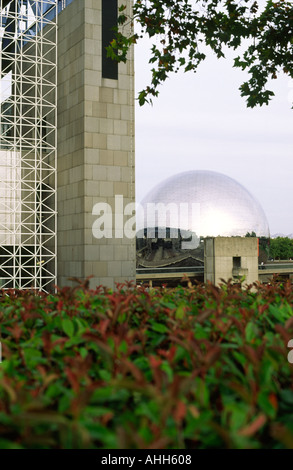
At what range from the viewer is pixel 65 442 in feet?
5.62

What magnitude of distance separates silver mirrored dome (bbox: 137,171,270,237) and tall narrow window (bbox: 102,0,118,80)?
94.3 ft

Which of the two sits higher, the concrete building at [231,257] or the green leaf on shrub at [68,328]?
the concrete building at [231,257]

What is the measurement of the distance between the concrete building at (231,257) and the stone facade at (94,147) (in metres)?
11.0

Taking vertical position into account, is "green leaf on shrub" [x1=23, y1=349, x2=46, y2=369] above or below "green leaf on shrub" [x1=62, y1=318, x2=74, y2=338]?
below

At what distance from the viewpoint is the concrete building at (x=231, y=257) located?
29.1m

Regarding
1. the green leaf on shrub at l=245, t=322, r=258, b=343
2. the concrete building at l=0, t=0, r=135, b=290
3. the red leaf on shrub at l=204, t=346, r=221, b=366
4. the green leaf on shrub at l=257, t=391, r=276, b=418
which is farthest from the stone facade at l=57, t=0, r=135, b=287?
the green leaf on shrub at l=257, t=391, r=276, b=418

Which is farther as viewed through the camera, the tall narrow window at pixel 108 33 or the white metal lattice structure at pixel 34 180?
the white metal lattice structure at pixel 34 180

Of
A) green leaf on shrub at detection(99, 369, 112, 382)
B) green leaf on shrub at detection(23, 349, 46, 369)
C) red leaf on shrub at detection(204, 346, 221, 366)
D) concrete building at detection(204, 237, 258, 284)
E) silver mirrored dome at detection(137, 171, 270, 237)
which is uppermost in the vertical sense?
silver mirrored dome at detection(137, 171, 270, 237)

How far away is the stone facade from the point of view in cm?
1839

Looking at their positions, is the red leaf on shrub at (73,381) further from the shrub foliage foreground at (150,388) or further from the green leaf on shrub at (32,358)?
the green leaf on shrub at (32,358)

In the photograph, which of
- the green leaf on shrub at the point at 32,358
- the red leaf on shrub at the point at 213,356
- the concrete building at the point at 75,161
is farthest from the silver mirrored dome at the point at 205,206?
the red leaf on shrub at the point at 213,356

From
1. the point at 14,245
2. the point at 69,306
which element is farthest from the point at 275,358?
the point at 14,245

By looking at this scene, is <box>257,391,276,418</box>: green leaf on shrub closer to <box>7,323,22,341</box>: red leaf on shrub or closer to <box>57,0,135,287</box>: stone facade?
<box>7,323,22,341</box>: red leaf on shrub
